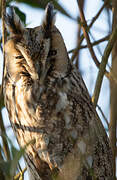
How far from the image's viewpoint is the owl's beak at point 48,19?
200cm

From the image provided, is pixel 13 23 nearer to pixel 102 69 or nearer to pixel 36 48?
pixel 36 48

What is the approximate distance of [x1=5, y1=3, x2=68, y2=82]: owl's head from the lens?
1.75 m

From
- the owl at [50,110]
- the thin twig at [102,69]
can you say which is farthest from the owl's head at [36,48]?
the thin twig at [102,69]

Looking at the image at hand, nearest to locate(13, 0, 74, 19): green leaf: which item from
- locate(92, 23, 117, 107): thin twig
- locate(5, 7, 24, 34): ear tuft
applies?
locate(5, 7, 24, 34): ear tuft

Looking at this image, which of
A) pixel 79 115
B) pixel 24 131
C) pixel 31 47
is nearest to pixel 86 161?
pixel 79 115

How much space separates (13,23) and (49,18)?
0.22 metres

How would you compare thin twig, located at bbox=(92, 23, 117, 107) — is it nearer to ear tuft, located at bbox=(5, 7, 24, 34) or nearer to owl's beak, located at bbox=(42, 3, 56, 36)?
owl's beak, located at bbox=(42, 3, 56, 36)

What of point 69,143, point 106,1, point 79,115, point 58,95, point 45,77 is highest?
point 106,1

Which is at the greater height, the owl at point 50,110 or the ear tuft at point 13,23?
the ear tuft at point 13,23

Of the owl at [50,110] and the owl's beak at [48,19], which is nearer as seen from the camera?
the owl at [50,110]

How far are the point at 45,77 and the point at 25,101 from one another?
0.19m

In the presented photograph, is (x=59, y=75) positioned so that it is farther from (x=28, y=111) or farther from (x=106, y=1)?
(x=106, y=1)

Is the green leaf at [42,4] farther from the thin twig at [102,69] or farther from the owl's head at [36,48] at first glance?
the thin twig at [102,69]

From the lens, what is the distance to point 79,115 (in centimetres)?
200
